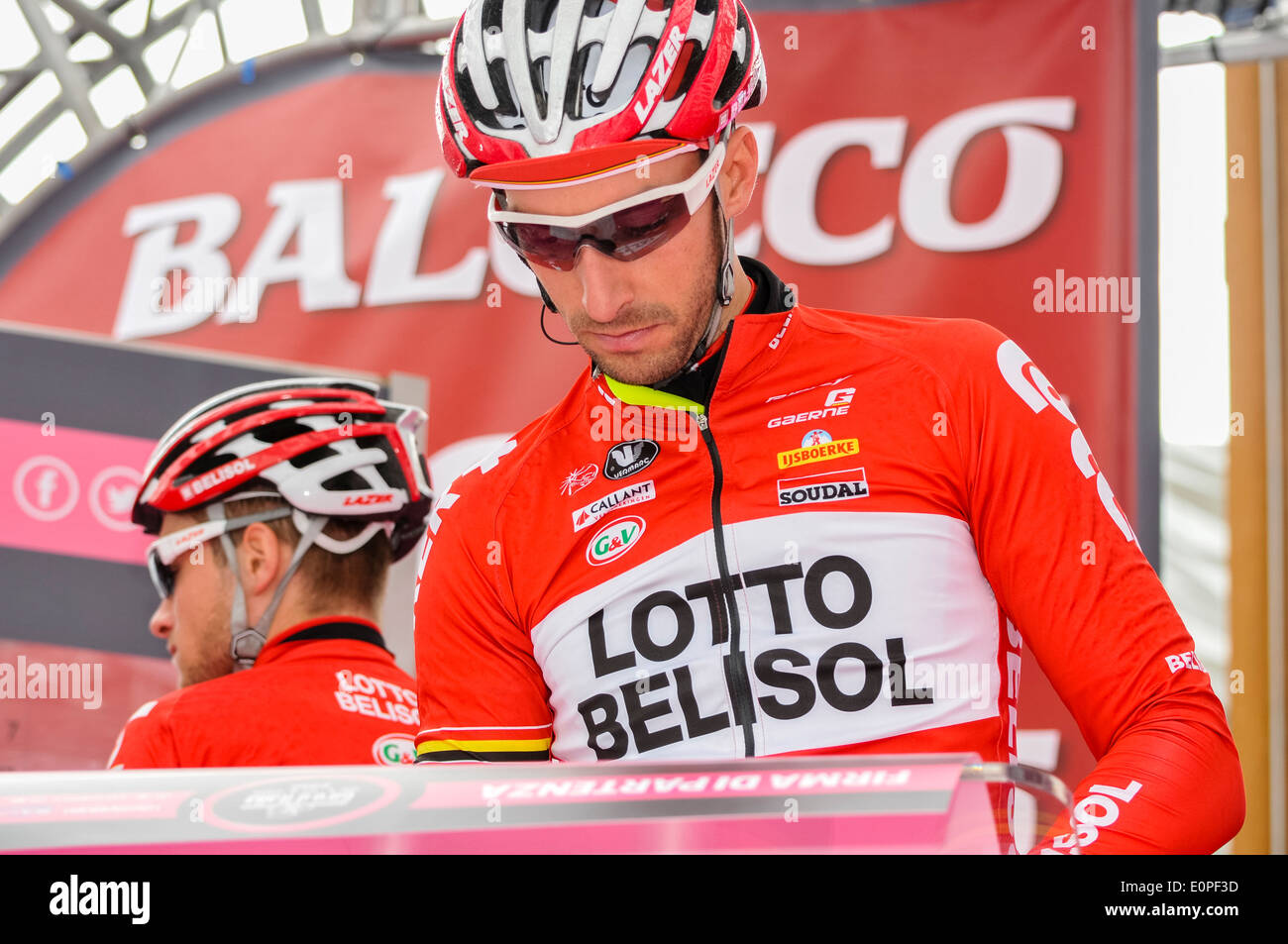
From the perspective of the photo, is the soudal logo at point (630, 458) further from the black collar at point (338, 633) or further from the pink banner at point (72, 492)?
the pink banner at point (72, 492)

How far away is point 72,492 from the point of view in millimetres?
3668

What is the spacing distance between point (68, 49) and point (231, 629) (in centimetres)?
409

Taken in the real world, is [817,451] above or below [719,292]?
below

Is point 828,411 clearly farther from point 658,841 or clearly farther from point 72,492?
point 72,492

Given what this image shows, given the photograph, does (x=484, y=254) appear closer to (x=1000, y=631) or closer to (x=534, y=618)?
(x=534, y=618)

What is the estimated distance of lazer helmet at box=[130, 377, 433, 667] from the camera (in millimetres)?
2850

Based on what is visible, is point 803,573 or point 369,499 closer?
point 803,573

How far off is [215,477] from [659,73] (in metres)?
1.48

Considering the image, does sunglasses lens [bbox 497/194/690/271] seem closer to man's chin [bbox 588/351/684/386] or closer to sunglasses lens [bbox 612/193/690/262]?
sunglasses lens [bbox 612/193/690/262]

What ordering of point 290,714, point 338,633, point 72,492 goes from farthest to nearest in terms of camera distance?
point 72,492
point 338,633
point 290,714

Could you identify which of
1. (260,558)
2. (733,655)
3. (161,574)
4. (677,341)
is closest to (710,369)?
(677,341)

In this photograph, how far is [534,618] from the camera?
1867 millimetres

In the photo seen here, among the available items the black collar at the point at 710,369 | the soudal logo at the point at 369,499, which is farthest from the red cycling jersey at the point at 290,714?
the black collar at the point at 710,369

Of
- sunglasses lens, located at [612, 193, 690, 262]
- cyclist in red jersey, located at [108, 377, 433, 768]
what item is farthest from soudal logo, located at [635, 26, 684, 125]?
cyclist in red jersey, located at [108, 377, 433, 768]
